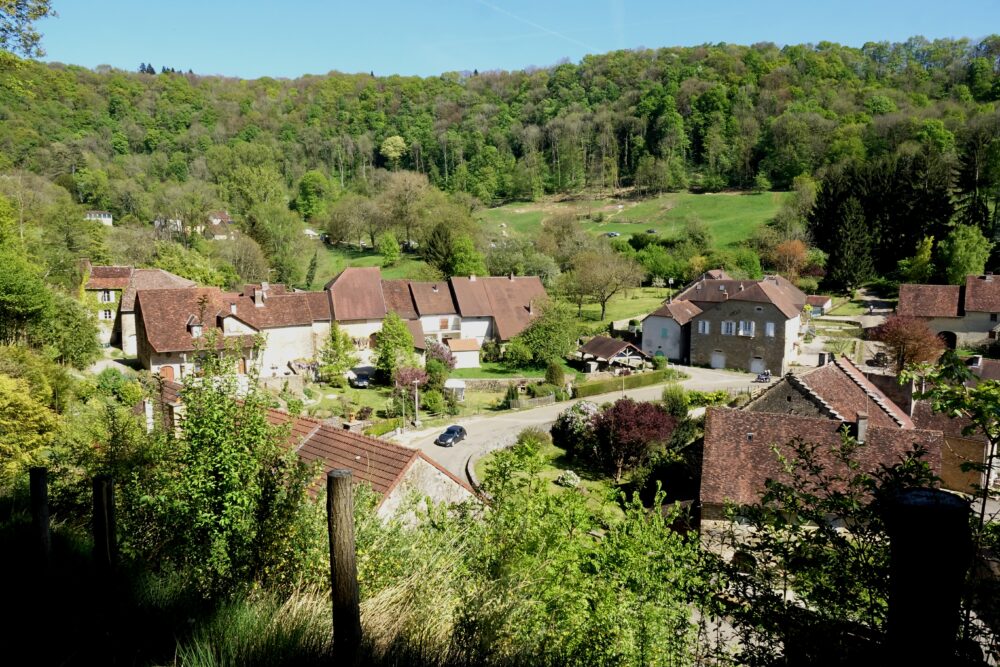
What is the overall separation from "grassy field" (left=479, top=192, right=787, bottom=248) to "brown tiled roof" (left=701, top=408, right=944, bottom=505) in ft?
172

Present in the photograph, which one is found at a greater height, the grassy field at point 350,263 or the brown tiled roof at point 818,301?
the grassy field at point 350,263

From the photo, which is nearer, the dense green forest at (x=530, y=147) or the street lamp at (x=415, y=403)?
the street lamp at (x=415, y=403)

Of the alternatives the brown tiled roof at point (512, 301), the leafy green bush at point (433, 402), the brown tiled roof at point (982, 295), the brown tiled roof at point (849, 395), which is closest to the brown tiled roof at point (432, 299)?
the brown tiled roof at point (512, 301)

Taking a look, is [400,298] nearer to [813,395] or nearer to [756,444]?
[813,395]

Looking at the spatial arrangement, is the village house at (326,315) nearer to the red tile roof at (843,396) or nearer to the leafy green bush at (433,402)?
the leafy green bush at (433,402)

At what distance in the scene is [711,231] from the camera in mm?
75938

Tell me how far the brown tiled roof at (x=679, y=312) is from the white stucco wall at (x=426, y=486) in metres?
33.1

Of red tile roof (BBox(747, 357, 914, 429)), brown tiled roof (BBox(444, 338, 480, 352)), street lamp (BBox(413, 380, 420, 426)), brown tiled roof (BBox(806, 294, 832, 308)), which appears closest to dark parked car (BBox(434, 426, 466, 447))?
street lamp (BBox(413, 380, 420, 426))

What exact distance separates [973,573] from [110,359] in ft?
136

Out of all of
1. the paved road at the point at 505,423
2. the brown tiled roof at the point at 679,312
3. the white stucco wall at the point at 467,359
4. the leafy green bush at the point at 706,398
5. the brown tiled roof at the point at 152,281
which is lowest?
the paved road at the point at 505,423

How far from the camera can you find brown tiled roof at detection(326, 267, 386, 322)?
4306 centimetres

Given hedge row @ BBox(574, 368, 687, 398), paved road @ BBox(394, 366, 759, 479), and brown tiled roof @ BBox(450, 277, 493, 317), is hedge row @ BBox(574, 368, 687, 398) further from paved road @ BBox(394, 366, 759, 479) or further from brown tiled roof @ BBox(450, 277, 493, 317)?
brown tiled roof @ BBox(450, 277, 493, 317)

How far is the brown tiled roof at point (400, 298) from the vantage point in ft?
150

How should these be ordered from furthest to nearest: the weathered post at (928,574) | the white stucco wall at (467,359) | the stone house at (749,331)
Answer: the white stucco wall at (467,359)
the stone house at (749,331)
the weathered post at (928,574)
